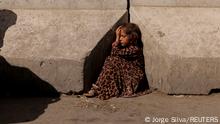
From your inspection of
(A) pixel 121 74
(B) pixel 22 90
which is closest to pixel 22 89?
(B) pixel 22 90

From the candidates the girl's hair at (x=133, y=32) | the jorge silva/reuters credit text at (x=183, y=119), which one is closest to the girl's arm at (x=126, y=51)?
the girl's hair at (x=133, y=32)

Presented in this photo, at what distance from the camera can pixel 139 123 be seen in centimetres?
548

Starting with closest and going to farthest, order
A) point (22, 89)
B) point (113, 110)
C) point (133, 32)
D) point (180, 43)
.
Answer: point (113, 110) → point (180, 43) → point (22, 89) → point (133, 32)

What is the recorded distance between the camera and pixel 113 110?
586cm

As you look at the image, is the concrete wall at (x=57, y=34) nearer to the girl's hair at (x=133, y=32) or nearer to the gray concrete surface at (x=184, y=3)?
the girl's hair at (x=133, y=32)

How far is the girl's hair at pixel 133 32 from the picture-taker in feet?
21.3

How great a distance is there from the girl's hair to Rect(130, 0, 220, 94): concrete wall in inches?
2.8

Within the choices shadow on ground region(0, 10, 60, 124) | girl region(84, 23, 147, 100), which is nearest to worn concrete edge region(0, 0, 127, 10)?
girl region(84, 23, 147, 100)

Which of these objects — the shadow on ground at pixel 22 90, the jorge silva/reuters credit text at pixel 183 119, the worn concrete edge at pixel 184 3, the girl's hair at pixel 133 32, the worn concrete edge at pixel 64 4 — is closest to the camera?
the jorge silva/reuters credit text at pixel 183 119

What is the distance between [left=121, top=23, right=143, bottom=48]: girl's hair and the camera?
21.3 feet

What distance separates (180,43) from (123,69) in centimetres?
73

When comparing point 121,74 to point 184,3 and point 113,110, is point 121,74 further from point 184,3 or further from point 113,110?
point 184,3

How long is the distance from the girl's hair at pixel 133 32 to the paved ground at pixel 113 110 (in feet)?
2.13

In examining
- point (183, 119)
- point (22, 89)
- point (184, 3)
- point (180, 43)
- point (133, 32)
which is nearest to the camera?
point (183, 119)
